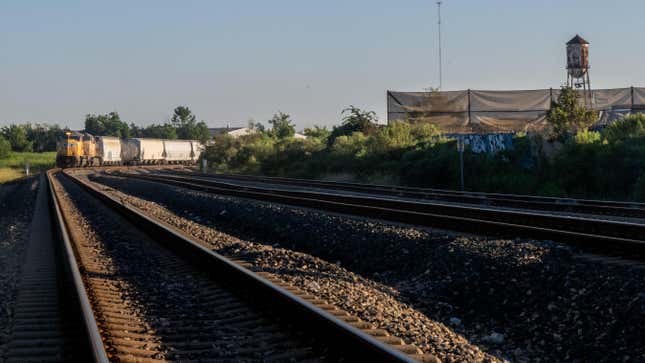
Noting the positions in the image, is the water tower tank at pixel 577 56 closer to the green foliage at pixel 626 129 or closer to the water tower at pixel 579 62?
the water tower at pixel 579 62

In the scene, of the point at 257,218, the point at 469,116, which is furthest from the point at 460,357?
the point at 469,116

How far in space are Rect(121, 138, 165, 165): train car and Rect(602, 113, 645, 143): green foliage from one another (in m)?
60.6

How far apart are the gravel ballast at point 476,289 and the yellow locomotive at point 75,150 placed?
59531mm

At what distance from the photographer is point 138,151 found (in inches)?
3292

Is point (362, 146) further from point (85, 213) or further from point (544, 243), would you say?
point (544, 243)

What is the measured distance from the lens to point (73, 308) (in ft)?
28.9

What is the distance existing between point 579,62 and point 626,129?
20.6m

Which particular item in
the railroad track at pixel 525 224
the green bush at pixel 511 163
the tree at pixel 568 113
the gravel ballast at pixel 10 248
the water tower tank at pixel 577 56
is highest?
the water tower tank at pixel 577 56

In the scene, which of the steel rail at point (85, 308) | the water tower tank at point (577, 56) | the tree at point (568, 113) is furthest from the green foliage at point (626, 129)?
the steel rail at point (85, 308)

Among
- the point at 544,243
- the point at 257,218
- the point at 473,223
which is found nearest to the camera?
the point at 544,243

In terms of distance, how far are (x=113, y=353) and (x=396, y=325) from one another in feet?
8.99

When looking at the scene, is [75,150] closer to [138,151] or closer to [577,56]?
[138,151]

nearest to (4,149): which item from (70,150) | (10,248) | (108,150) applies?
(108,150)

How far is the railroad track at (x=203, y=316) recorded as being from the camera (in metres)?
6.52
